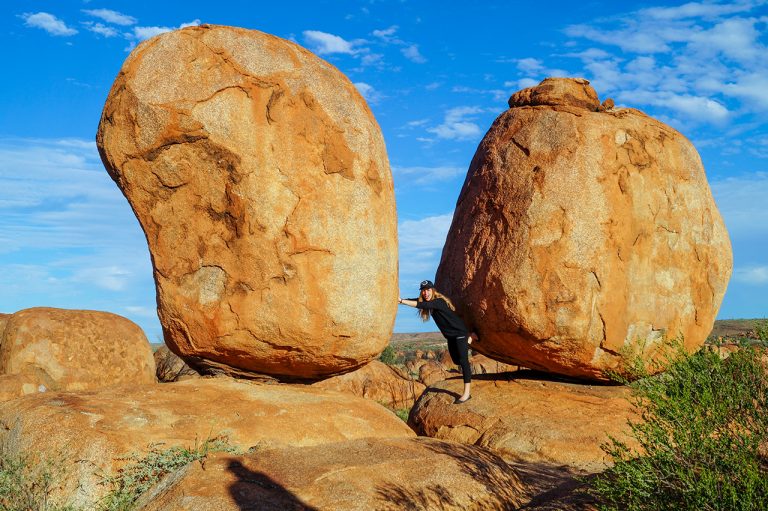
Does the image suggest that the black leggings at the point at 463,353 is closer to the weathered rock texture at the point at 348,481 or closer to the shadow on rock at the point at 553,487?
the shadow on rock at the point at 553,487

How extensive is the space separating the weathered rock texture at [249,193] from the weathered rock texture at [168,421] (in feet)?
1.79

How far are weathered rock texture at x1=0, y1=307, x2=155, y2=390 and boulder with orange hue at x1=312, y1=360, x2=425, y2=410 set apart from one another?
190 inches

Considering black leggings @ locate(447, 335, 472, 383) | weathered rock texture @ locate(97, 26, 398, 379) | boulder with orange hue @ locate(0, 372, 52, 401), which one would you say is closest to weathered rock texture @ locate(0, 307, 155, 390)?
boulder with orange hue @ locate(0, 372, 52, 401)

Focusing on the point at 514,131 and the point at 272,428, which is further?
the point at 514,131

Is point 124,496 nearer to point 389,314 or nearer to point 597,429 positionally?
point 389,314

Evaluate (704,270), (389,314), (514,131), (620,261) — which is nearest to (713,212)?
(704,270)

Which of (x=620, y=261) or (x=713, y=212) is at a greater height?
(x=713, y=212)

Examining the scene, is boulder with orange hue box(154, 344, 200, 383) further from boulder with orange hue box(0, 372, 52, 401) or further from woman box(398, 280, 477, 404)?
woman box(398, 280, 477, 404)

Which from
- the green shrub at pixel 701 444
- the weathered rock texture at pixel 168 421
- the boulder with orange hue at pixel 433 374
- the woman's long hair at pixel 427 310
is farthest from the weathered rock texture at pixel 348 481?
the boulder with orange hue at pixel 433 374

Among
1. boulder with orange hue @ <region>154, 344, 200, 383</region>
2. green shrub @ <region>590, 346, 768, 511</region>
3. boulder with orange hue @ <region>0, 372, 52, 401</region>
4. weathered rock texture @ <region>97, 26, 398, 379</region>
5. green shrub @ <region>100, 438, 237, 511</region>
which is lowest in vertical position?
boulder with orange hue @ <region>154, 344, 200, 383</region>

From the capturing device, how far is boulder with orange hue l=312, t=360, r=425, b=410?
16078 millimetres

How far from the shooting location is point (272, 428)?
23.8 feet

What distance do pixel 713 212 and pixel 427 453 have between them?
6.09m

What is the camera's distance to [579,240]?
370 inches
